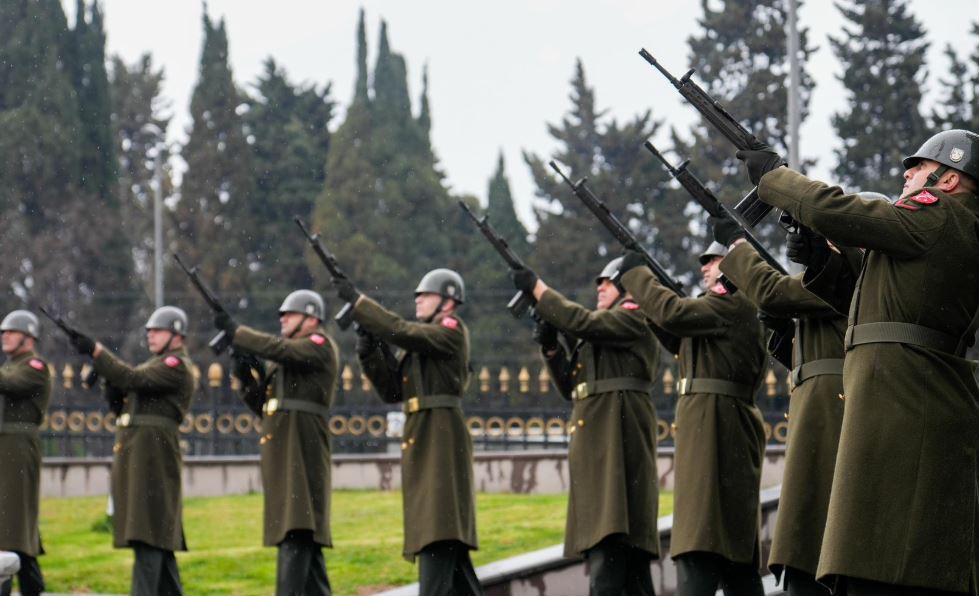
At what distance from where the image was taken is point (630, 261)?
314 inches

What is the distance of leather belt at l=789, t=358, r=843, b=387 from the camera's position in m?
6.83

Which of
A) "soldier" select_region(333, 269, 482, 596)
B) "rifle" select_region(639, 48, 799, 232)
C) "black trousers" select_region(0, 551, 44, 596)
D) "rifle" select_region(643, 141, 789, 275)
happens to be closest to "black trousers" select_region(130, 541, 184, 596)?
"black trousers" select_region(0, 551, 44, 596)

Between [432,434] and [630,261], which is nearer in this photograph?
[630,261]

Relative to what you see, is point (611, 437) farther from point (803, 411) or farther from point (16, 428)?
point (16, 428)

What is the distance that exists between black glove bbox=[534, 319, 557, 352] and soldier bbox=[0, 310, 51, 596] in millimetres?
4097

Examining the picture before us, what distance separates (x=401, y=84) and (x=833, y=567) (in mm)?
37976

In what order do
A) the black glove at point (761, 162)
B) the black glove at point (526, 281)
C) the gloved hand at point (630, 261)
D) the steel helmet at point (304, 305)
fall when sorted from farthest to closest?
the steel helmet at point (304, 305), the black glove at point (526, 281), the gloved hand at point (630, 261), the black glove at point (761, 162)

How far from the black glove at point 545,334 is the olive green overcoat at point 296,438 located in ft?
5.41

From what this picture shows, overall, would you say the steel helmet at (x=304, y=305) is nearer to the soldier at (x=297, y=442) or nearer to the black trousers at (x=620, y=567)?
the soldier at (x=297, y=442)

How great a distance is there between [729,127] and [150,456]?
18.8 ft

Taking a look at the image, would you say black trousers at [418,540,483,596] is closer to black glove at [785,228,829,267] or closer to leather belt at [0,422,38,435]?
leather belt at [0,422,38,435]

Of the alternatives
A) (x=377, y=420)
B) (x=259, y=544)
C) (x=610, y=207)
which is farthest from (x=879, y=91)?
(x=259, y=544)

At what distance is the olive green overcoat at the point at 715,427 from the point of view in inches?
298

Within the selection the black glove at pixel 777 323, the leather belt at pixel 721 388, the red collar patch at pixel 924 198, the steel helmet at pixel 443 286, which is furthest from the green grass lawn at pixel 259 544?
the red collar patch at pixel 924 198
